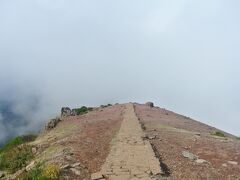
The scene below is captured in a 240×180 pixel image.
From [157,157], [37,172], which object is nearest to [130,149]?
[157,157]

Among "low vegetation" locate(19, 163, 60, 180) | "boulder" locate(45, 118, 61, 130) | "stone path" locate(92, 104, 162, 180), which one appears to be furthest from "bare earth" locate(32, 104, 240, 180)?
"boulder" locate(45, 118, 61, 130)

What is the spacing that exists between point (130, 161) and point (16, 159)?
34.9 feet

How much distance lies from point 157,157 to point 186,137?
11.2 m

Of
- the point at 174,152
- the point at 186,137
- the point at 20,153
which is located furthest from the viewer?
the point at 186,137

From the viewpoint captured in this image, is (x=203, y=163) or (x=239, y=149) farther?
(x=239, y=149)

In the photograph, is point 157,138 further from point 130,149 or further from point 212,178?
point 212,178

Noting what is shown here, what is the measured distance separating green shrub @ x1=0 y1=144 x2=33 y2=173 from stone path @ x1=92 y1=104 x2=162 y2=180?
229 inches

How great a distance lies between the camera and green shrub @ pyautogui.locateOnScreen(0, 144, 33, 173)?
116 ft

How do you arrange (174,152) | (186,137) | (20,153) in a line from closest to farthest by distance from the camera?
1. (174,152)
2. (20,153)
3. (186,137)

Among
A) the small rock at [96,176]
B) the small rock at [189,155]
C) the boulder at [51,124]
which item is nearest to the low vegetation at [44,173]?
the small rock at [96,176]

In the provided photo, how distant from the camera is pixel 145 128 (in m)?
44.3

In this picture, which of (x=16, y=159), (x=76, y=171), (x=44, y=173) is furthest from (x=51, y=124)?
(x=44, y=173)

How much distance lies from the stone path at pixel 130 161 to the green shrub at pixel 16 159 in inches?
229

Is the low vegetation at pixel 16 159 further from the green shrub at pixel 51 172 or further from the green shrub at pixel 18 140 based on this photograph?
the green shrub at pixel 18 140
